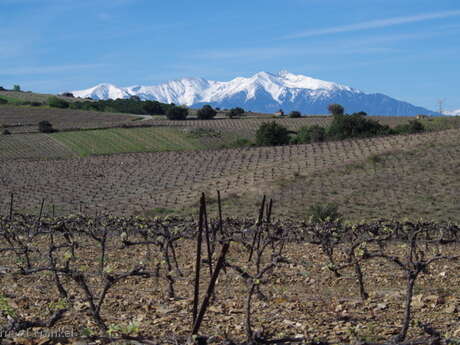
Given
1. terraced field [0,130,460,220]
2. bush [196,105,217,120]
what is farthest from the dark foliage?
terraced field [0,130,460,220]

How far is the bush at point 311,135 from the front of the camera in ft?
254

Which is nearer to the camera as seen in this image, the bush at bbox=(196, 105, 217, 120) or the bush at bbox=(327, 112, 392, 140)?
the bush at bbox=(327, 112, 392, 140)

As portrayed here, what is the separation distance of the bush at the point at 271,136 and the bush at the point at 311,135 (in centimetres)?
234

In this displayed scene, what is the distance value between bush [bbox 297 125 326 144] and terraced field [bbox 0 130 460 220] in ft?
58.9

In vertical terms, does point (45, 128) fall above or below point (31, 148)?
above

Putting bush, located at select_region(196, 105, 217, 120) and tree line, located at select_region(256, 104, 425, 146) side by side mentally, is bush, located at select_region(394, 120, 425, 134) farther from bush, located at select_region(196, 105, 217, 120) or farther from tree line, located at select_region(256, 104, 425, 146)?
bush, located at select_region(196, 105, 217, 120)

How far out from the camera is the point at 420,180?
3991 cm

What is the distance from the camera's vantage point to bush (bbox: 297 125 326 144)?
7729 cm

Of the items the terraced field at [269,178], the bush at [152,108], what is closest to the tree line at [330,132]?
the terraced field at [269,178]

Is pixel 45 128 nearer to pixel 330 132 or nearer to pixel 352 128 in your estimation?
pixel 330 132

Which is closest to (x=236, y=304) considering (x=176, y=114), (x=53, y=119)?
(x=53, y=119)

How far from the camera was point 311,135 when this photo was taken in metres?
78.6

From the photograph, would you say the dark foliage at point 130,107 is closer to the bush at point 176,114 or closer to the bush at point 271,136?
the bush at point 176,114

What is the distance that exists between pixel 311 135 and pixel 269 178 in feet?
116
